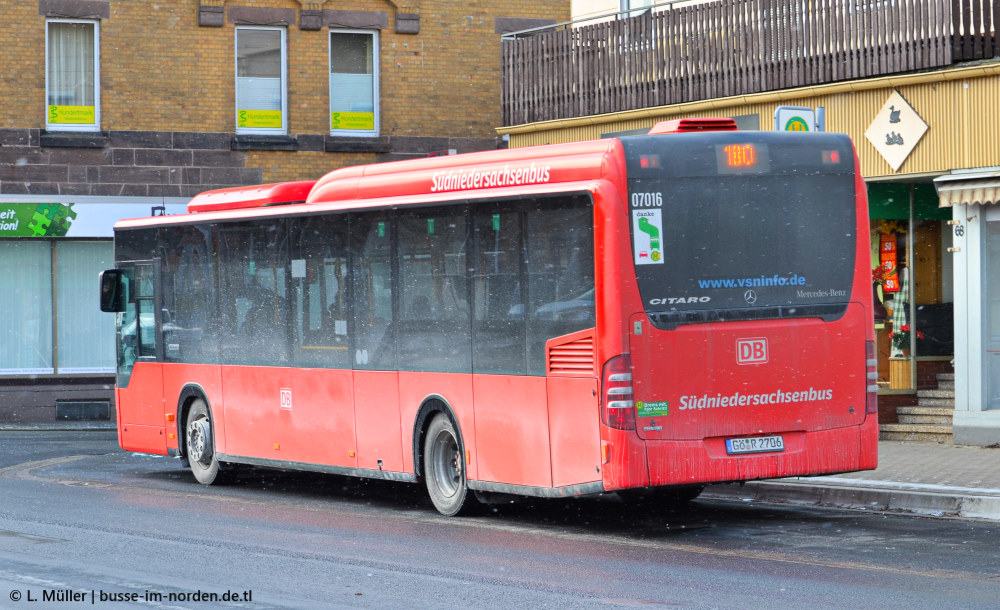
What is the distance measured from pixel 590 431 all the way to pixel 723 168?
220 cm

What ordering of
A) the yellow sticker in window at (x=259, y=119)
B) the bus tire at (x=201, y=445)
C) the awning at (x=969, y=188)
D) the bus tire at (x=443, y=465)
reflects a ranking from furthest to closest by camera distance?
1. the yellow sticker in window at (x=259, y=119)
2. the awning at (x=969, y=188)
3. the bus tire at (x=201, y=445)
4. the bus tire at (x=443, y=465)

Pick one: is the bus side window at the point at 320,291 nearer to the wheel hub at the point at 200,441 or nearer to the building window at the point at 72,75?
the wheel hub at the point at 200,441

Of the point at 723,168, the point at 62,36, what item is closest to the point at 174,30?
the point at 62,36

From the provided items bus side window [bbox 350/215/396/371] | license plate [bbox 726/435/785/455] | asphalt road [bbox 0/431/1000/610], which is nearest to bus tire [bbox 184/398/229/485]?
asphalt road [bbox 0/431/1000/610]

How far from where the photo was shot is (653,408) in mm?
11586

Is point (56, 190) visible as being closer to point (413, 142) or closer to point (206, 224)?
point (413, 142)

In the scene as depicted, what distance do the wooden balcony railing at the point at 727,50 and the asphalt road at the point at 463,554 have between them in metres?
6.66

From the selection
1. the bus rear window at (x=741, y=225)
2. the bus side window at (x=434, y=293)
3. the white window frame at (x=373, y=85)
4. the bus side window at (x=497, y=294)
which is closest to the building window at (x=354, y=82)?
the white window frame at (x=373, y=85)

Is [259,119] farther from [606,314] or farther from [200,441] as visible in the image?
[606,314]

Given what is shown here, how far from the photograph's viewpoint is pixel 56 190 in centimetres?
2627

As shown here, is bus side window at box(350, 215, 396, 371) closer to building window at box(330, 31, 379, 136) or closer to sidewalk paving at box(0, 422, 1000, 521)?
sidewalk paving at box(0, 422, 1000, 521)

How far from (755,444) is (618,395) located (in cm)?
122

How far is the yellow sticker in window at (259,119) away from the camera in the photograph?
27.3m

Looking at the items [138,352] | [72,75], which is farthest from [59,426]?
[138,352]
